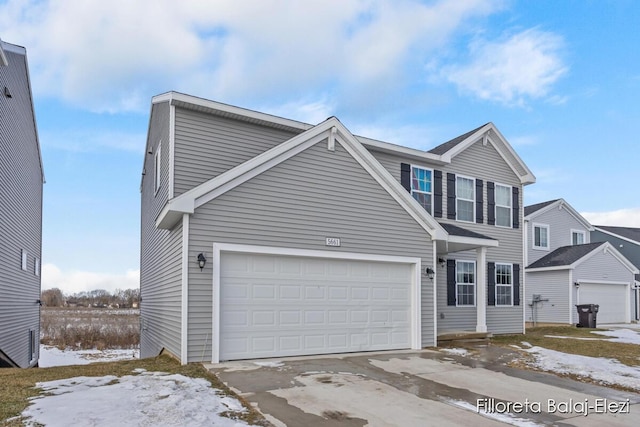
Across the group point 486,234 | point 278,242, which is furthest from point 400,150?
point 278,242

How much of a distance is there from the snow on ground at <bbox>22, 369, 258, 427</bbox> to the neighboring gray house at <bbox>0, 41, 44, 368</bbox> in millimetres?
6083

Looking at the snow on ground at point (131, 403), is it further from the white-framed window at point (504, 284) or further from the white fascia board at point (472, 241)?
the white-framed window at point (504, 284)

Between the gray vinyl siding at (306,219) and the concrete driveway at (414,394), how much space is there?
1657 mm

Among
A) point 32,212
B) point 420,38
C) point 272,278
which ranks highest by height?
point 420,38

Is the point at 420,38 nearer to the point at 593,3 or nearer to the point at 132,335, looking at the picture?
the point at 593,3

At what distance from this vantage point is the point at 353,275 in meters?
10.7

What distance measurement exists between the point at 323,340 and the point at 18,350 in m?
9.86

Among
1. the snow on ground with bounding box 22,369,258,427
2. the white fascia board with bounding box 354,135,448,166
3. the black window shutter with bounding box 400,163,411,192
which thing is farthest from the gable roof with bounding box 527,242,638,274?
the snow on ground with bounding box 22,369,258,427

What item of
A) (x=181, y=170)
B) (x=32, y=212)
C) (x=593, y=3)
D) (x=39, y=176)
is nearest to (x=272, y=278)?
(x=181, y=170)

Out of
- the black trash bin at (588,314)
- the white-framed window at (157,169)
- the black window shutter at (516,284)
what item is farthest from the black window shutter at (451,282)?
the white-framed window at (157,169)

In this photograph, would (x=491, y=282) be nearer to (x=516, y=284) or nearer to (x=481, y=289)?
(x=516, y=284)

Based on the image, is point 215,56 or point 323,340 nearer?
point 323,340

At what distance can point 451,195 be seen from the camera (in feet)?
50.4

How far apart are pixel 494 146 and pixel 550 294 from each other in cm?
970
